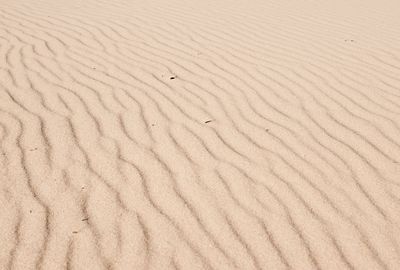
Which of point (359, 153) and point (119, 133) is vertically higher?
point (359, 153)

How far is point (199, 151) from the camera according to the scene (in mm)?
2881

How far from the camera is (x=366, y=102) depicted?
3523mm

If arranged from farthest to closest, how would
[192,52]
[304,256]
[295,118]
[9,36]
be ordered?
[9,36], [192,52], [295,118], [304,256]

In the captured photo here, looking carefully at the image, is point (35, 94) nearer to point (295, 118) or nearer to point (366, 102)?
point (295, 118)

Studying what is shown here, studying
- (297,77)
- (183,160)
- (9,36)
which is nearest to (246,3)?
(297,77)

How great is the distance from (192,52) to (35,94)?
1861mm

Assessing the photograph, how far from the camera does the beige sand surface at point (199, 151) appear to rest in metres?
2.14

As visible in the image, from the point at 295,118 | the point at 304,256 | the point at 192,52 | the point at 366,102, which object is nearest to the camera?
→ the point at 304,256

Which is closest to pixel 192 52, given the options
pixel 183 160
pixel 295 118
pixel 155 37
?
pixel 155 37

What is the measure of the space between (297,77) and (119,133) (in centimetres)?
192

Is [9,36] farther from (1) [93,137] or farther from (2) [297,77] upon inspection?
(2) [297,77]

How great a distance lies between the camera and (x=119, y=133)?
3061 mm

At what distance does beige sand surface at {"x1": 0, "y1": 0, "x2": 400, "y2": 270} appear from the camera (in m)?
2.14

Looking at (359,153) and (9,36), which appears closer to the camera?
(359,153)
